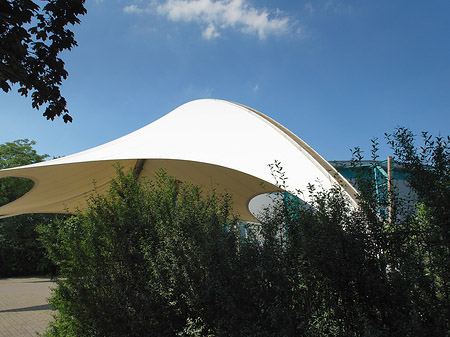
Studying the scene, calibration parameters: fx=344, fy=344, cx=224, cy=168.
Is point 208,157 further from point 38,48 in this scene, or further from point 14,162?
point 14,162

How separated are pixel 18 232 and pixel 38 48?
20.6 metres

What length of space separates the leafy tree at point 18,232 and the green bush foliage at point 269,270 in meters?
18.7

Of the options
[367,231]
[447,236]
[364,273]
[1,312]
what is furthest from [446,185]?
[1,312]

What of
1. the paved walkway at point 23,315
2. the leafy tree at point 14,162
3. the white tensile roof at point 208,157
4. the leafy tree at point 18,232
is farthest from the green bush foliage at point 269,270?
the leafy tree at point 14,162

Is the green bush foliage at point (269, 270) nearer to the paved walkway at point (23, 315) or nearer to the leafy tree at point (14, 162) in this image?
the paved walkway at point (23, 315)

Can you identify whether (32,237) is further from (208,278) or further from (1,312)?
(208,278)

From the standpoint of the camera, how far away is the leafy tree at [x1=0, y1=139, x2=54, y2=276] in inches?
813

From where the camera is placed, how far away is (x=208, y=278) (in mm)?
2697

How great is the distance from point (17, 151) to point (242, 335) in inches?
976

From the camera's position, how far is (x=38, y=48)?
4453 mm

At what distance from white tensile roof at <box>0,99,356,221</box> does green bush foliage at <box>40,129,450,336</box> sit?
52cm

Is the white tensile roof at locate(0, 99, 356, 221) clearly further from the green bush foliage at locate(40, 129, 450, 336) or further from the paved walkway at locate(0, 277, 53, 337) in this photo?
the paved walkway at locate(0, 277, 53, 337)

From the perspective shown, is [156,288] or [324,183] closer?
[156,288]

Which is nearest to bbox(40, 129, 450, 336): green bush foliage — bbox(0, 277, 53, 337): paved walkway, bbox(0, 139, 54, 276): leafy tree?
bbox(0, 277, 53, 337): paved walkway
